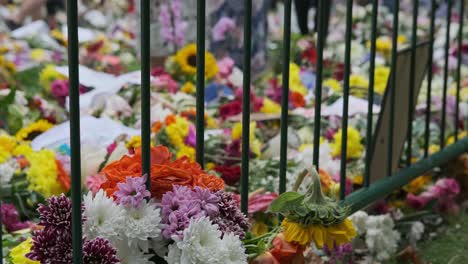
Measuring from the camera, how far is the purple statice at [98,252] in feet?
4.30

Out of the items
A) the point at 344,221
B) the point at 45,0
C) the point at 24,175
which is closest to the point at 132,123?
the point at 24,175

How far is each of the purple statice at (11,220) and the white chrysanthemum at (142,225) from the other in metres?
0.81

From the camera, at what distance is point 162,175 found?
4.86 feet

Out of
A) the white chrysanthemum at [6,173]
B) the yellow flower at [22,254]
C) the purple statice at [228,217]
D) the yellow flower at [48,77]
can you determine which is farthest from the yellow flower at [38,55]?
the purple statice at [228,217]

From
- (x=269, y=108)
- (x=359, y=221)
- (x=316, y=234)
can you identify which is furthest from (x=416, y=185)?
(x=316, y=234)

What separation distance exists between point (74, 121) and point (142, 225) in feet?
0.61

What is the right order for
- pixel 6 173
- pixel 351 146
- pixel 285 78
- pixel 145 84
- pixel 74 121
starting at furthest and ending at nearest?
pixel 351 146 → pixel 6 173 → pixel 285 78 → pixel 145 84 → pixel 74 121

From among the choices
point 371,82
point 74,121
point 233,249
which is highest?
point 74,121

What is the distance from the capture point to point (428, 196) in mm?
2748

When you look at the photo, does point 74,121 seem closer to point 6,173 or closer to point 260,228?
point 260,228

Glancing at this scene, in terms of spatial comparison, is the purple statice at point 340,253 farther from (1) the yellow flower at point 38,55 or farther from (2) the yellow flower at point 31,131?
(1) the yellow flower at point 38,55

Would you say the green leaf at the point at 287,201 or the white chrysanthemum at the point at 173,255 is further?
the green leaf at the point at 287,201

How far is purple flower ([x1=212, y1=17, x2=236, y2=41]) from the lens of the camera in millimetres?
4145

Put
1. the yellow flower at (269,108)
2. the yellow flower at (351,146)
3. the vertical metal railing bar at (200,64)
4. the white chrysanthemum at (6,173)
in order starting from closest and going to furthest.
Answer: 1. the vertical metal railing bar at (200,64)
2. the white chrysanthemum at (6,173)
3. the yellow flower at (351,146)
4. the yellow flower at (269,108)
